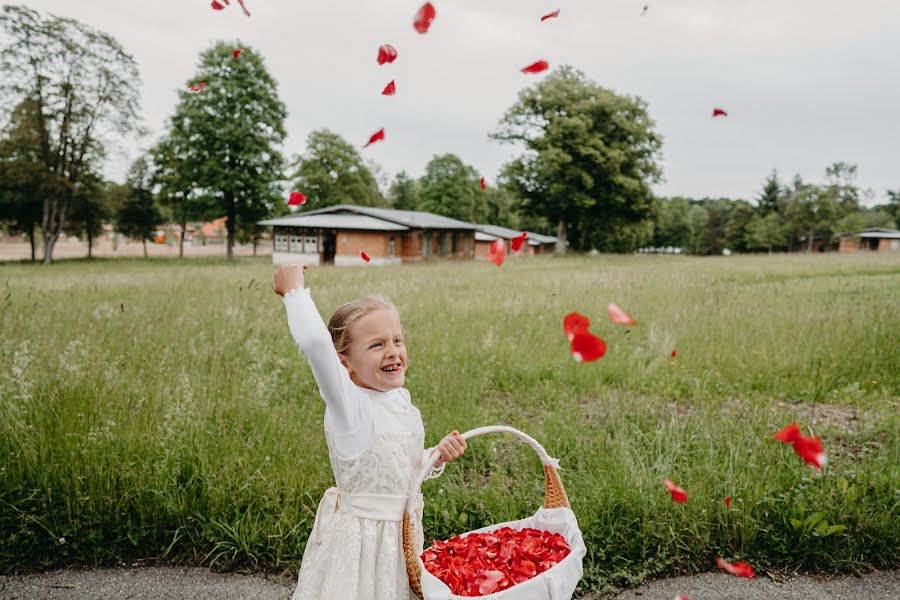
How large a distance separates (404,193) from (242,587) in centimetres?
7989

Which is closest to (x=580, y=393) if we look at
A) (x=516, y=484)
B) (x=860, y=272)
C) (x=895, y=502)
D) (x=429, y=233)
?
(x=516, y=484)

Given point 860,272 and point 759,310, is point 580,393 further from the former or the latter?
point 860,272

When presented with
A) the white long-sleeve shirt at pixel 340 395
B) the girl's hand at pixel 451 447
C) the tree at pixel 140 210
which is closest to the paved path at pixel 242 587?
the white long-sleeve shirt at pixel 340 395

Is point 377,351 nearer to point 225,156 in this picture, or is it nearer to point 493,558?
point 493,558

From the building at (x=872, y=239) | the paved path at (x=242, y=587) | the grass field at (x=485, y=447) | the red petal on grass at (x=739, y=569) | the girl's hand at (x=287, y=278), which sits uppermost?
the building at (x=872, y=239)

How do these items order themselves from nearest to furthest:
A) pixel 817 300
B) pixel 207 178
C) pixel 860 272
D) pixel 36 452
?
pixel 36 452
pixel 817 300
pixel 860 272
pixel 207 178

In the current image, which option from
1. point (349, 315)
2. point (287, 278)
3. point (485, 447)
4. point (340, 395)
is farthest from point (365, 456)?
point (485, 447)

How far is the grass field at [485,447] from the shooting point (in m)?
3.24

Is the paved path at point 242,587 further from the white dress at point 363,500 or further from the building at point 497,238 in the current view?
the building at point 497,238

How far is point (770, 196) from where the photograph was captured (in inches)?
3558

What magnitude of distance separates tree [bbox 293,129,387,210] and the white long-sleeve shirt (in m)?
56.6

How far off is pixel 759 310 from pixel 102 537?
913 centimetres

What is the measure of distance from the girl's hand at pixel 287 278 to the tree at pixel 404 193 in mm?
75111

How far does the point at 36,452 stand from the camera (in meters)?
3.49
